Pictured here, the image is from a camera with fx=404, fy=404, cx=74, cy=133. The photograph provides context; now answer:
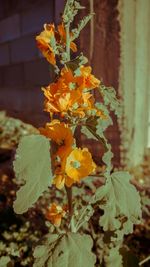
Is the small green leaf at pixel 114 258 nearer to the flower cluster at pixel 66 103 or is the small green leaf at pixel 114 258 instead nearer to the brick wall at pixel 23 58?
the flower cluster at pixel 66 103

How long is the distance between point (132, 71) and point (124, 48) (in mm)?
200

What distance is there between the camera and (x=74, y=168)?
1.41m

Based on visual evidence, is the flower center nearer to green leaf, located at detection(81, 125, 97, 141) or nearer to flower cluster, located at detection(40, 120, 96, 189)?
flower cluster, located at detection(40, 120, 96, 189)

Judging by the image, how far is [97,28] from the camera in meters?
3.19

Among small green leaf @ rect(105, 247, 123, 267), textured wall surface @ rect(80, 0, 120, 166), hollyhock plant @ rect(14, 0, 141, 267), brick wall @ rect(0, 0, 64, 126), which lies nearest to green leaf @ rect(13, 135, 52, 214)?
hollyhock plant @ rect(14, 0, 141, 267)

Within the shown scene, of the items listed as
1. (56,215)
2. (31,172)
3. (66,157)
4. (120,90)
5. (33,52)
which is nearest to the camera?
(31,172)

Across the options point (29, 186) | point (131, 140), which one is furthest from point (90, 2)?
point (29, 186)

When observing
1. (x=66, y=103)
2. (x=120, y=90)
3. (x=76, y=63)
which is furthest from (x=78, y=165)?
(x=120, y=90)

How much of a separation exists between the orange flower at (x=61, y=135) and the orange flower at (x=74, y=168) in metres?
0.03

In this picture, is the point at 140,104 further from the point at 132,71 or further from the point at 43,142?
the point at 43,142

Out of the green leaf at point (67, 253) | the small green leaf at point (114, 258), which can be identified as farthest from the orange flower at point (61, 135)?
the small green leaf at point (114, 258)

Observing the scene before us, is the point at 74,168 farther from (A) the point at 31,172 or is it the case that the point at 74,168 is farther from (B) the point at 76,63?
(B) the point at 76,63

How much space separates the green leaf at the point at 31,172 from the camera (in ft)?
4.18

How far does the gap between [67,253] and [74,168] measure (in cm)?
29
